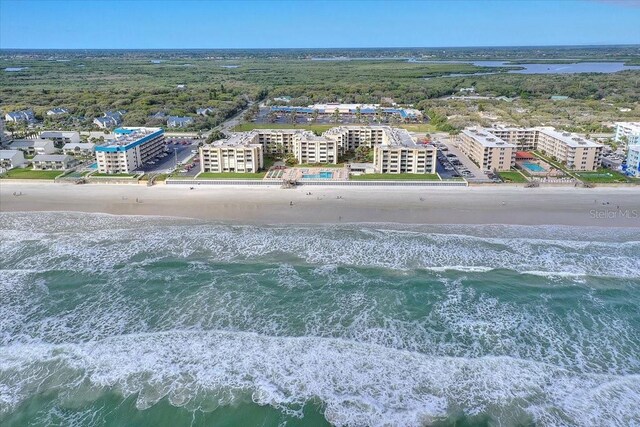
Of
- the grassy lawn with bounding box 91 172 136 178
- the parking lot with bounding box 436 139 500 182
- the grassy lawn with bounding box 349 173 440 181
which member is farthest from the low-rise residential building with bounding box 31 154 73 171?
the parking lot with bounding box 436 139 500 182

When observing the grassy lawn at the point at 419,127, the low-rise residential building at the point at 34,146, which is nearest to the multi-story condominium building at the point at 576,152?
the grassy lawn at the point at 419,127

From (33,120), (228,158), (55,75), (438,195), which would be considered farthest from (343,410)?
(55,75)

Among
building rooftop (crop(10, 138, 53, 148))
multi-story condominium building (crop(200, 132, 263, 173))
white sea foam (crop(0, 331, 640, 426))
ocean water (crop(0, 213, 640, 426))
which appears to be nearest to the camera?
white sea foam (crop(0, 331, 640, 426))

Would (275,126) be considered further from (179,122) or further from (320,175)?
(320,175)

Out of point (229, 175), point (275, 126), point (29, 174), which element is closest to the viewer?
point (229, 175)

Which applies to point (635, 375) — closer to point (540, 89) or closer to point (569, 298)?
point (569, 298)

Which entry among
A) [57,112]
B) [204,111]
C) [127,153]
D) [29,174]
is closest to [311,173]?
[127,153]

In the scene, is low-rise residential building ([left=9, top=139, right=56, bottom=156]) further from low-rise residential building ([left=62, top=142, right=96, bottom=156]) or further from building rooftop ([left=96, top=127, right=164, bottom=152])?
building rooftop ([left=96, top=127, right=164, bottom=152])
